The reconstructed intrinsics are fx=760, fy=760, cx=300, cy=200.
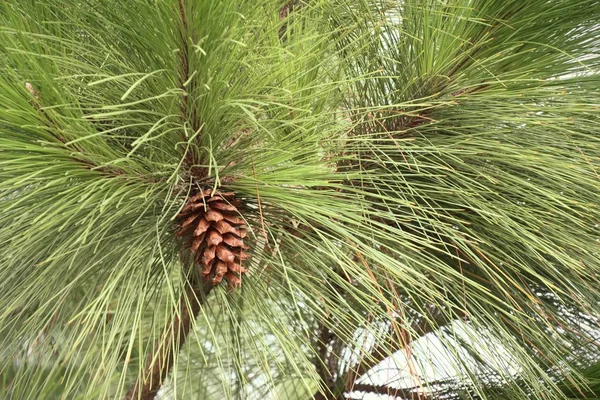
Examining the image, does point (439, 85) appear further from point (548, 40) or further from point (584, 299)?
point (584, 299)

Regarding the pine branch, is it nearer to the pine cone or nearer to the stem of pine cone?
the stem of pine cone

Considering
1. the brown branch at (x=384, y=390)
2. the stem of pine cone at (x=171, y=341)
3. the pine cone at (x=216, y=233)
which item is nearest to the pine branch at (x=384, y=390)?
the brown branch at (x=384, y=390)

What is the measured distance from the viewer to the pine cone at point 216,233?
55 centimetres

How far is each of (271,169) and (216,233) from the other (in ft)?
0.24

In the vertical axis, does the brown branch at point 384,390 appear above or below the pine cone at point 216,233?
below

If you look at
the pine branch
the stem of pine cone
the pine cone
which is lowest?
the pine branch

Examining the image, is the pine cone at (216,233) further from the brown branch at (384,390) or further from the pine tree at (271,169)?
the brown branch at (384,390)

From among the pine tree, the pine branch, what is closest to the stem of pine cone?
the pine tree

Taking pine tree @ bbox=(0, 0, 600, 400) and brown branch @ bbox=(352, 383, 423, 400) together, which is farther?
brown branch @ bbox=(352, 383, 423, 400)

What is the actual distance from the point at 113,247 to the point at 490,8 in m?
0.39

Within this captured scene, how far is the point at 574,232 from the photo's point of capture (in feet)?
2.20

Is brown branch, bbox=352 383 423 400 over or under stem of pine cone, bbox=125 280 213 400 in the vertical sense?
under

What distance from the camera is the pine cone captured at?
55cm

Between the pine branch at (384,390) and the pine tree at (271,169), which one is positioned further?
the pine branch at (384,390)
